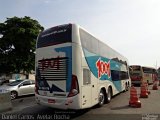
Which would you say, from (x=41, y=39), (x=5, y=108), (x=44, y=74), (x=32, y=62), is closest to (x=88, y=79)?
(x=44, y=74)

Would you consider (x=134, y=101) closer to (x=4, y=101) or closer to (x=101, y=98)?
(x=101, y=98)

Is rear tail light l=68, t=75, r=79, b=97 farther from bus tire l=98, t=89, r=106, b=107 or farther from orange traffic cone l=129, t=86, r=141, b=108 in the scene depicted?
orange traffic cone l=129, t=86, r=141, b=108

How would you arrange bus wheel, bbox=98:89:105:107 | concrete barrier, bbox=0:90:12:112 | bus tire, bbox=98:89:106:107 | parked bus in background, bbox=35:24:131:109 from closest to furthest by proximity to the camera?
parked bus in background, bbox=35:24:131:109 < concrete barrier, bbox=0:90:12:112 < bus tire, bbox=98:89:106:107 < bus wheel, bbox=98:89:105:107

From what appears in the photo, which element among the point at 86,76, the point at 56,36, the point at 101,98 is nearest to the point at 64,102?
the point at 86,76

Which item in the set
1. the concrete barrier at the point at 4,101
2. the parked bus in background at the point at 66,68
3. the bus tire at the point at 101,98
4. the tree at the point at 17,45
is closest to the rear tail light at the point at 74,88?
the parked bus in background at the point at 66,68

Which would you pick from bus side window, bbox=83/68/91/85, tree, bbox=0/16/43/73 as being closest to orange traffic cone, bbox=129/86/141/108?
bus side window, bbox=83/68/91/85

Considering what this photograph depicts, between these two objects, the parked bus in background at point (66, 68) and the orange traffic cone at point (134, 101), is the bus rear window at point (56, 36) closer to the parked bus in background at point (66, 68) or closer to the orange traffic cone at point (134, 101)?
the parked bus in background at point (66, 68)

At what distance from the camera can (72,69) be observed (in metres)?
8.93

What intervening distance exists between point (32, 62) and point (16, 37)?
465 centimetres

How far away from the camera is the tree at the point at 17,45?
33594 millimetres

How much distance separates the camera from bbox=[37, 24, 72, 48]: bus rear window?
923 cm

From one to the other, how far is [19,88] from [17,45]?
761 inches

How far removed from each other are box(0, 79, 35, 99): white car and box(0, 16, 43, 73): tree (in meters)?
16.2

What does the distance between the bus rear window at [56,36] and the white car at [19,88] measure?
7.59m
